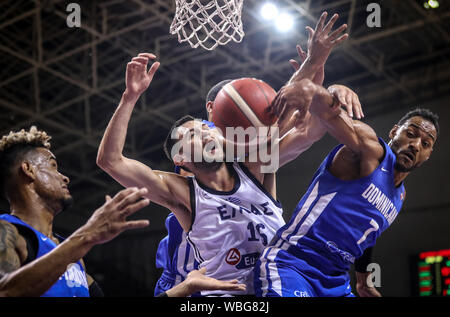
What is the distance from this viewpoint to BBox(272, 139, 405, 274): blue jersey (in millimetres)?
3025

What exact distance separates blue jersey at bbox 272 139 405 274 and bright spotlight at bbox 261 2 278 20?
5.19 m

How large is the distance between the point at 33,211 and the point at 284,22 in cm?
612

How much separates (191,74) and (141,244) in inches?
222

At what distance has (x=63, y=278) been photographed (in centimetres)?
254

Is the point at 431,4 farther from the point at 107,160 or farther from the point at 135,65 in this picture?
the point at 107,160

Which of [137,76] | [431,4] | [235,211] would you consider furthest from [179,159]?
[431,4]

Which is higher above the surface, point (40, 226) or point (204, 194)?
point (204, 194)

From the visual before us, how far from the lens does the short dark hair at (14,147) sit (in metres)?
2.73

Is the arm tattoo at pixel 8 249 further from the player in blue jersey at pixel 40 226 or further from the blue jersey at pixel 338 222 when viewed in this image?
the blue jersey at pixel 338 222

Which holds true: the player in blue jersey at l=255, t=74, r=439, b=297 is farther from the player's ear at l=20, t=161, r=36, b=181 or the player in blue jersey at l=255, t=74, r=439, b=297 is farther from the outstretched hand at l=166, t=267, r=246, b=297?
the player's ear at l=20, t=161, r=36, b=181

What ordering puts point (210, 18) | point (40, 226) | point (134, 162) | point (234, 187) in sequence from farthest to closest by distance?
1. point (210, 18)
2. point (234, 187)
3. point (134, 162)
4. point (40, 226)

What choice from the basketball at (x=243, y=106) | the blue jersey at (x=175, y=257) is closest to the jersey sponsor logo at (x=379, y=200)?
the basketball at (x=243, y=106)

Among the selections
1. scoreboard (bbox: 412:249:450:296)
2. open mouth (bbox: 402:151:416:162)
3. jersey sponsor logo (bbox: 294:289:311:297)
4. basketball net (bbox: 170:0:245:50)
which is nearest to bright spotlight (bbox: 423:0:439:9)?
scoreboard (bbox: 412:249:450:296)

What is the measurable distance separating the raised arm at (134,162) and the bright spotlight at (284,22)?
531cm
